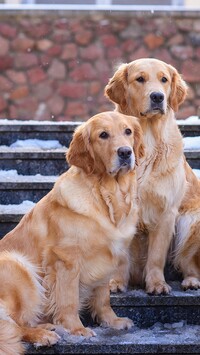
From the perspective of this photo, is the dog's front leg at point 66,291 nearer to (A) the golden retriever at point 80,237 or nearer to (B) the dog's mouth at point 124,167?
(A) the golden retriever at point 80,237

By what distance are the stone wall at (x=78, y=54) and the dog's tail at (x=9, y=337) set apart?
591 cm

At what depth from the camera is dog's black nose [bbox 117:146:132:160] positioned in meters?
4.25

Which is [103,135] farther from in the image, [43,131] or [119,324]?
[43,131]

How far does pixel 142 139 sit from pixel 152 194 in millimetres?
424

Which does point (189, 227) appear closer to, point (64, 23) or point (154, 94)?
point (154, 94)

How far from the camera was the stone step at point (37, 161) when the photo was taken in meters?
6.07

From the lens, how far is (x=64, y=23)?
9.68m

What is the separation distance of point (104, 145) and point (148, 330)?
3.47 ft

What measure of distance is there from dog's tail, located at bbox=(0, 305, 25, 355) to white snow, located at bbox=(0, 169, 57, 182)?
1809 mm

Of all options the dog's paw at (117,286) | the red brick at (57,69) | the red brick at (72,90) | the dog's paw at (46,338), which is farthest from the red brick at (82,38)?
the dog's paw at (46,338)

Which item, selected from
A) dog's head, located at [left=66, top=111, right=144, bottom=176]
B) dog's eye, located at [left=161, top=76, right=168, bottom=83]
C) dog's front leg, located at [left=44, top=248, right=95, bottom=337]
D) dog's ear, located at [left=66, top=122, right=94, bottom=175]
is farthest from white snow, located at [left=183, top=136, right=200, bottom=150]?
dog's front leg, located at [left=44, top=248, right=95, bottom=337]

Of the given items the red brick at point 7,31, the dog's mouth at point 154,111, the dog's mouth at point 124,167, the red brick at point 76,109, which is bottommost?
the red brick at point 76,109

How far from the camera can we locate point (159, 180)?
483 cm

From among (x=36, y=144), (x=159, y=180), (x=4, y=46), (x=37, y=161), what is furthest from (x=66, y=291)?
(x=4, y=46)
